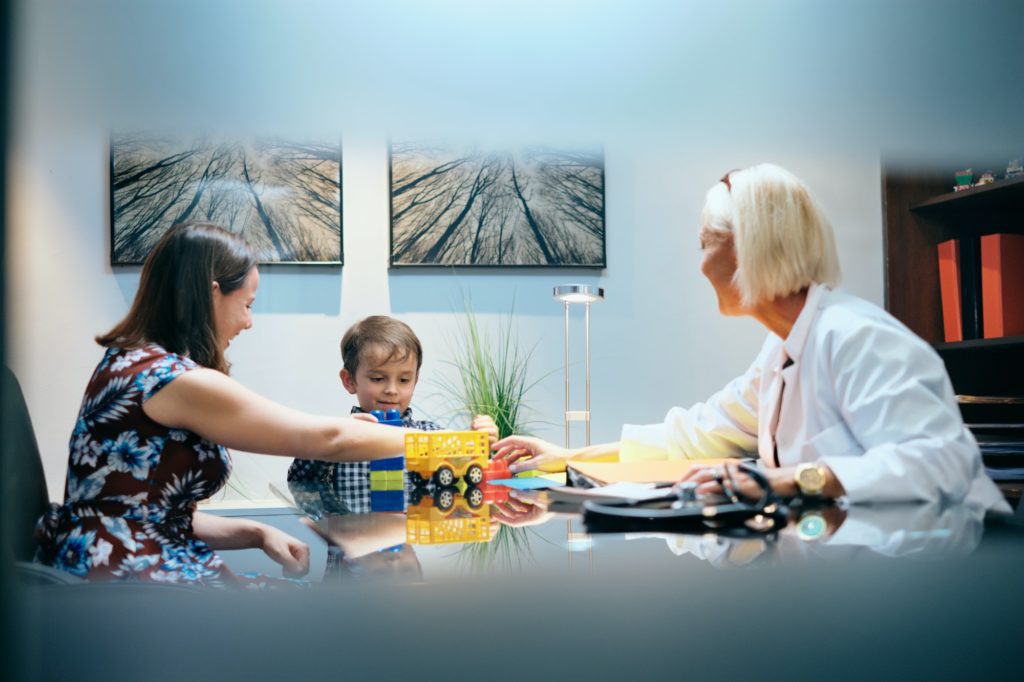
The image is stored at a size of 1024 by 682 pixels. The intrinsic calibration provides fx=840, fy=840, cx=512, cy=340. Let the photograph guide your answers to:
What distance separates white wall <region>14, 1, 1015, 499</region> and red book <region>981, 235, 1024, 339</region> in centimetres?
19

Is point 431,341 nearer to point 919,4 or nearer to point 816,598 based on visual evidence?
point 816,598

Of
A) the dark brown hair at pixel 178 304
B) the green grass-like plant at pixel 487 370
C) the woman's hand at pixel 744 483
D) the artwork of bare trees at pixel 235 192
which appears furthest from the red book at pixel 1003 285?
the dark brown hair at pixel 178 304

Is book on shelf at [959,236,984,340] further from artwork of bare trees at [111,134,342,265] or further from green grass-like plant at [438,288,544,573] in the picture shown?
artwork of bare trees at [111,134,342,265]

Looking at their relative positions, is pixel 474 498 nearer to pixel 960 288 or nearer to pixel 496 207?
pixel 496 207

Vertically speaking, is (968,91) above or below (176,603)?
above

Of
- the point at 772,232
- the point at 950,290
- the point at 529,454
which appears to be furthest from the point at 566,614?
the point at 950,290

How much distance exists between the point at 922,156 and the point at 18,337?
1.38 m

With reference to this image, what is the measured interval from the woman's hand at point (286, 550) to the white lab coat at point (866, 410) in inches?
27.1

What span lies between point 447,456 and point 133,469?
0.46m

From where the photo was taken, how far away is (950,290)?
140cm

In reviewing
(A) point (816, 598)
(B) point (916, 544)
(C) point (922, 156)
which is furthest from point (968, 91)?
(A) point (816, 598)

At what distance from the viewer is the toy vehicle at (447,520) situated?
1028mm

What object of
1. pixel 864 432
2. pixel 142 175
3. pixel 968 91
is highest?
pixel 968 91

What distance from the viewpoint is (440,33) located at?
50.4 inches
